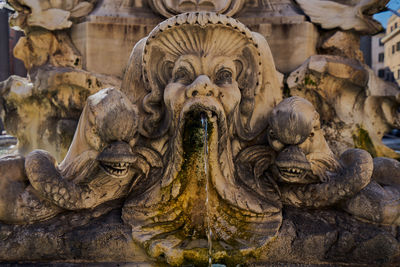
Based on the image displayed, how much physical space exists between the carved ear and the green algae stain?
213cm

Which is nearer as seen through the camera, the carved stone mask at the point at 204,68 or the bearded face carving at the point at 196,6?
the carved stone mask at the point at 204,68

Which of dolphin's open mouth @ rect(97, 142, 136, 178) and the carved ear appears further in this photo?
the carved ear

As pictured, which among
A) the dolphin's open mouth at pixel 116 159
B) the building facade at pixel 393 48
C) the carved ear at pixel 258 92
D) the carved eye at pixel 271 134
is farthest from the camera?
the building facade at pixel 393 48

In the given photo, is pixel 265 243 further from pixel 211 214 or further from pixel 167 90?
pixel 167 90

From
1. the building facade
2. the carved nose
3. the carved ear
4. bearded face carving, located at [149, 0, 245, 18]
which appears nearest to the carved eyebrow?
the carved nose

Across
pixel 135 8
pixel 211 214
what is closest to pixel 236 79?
pixel 211 214

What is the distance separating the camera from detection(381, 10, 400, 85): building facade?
25716 millimetres

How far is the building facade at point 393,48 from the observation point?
25716mm

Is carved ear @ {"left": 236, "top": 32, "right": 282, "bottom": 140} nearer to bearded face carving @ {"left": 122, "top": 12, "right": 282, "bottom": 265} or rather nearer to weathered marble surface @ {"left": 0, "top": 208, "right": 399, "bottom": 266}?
bearded face carving @ {"left": 122, "top": 12, "right": 282, "bottom": 265}

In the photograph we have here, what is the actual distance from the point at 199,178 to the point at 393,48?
95.7 ft

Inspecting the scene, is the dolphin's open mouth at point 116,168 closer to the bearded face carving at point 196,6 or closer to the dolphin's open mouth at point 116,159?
the dolphin's open mouth at point 116,159

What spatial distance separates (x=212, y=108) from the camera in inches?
83.4

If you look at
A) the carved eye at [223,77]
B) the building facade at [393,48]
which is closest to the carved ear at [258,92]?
the carved eye at [223,77]

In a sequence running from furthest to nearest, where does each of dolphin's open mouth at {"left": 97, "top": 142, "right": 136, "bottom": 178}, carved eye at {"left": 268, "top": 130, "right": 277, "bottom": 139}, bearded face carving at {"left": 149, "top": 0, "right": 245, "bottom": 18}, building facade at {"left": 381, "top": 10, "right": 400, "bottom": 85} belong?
building facade at {"left": 381, "top": 10, "right": 400, "bottom": 85} → bearded face carving at {"left": 149, "top": 0, "right": 245, "bottom": 18} → carved eye at {"left": 268, "top": 130, "right": 277, "bottom": 139} → dolphin's open mouth at {"left": 97, "top": 142, "right": 136, "bottom": 178}
